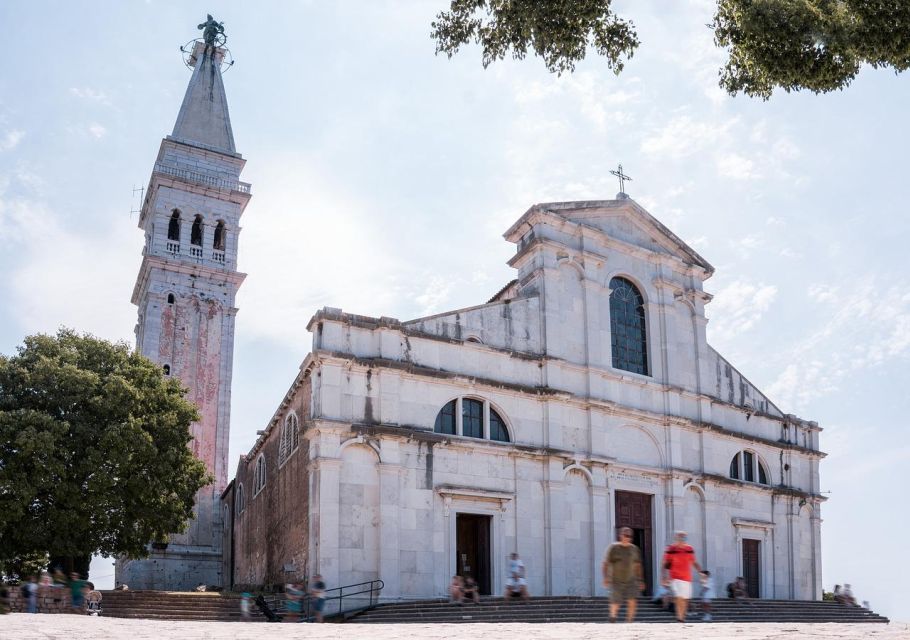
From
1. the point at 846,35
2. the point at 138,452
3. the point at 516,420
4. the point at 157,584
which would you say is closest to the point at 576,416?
the point at 516,420

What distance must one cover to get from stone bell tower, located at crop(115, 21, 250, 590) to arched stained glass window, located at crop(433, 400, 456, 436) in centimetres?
2231

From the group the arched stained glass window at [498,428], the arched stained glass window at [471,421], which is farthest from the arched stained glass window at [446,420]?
the arched stained glass window at [498,428]

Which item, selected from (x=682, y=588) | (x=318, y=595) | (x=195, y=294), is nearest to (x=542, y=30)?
(x=682, y=588)

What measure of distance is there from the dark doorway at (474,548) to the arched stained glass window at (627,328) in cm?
794

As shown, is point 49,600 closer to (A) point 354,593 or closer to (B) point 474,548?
(A) point 354,593

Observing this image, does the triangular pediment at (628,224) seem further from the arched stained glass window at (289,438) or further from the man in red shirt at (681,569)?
the man in red shirt at (681,569)

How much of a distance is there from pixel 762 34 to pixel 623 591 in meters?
9.08

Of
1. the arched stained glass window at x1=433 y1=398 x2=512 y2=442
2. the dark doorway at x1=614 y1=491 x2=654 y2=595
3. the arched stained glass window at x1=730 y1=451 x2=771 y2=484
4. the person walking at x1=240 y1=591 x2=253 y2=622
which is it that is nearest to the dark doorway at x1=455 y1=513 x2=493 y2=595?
the arched stained glass window at x1=433 y1=398 x2=512 y2=442

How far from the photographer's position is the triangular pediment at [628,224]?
33.2 metres

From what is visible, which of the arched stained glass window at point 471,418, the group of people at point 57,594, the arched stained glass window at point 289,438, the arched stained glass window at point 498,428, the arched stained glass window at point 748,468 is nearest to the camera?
the group of people at point 57,594

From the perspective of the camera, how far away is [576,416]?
3116 cm

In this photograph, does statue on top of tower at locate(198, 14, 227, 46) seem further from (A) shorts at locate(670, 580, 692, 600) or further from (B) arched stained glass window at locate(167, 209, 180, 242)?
(A) shorts at locate(670, 580, 692, 600)

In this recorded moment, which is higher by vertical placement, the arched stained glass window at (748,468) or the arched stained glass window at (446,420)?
the arched stained glass window at (446,420)

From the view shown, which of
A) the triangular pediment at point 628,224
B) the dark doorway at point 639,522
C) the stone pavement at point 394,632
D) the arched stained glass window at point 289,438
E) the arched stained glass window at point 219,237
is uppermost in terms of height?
the arched stained glass window at point 219,237
